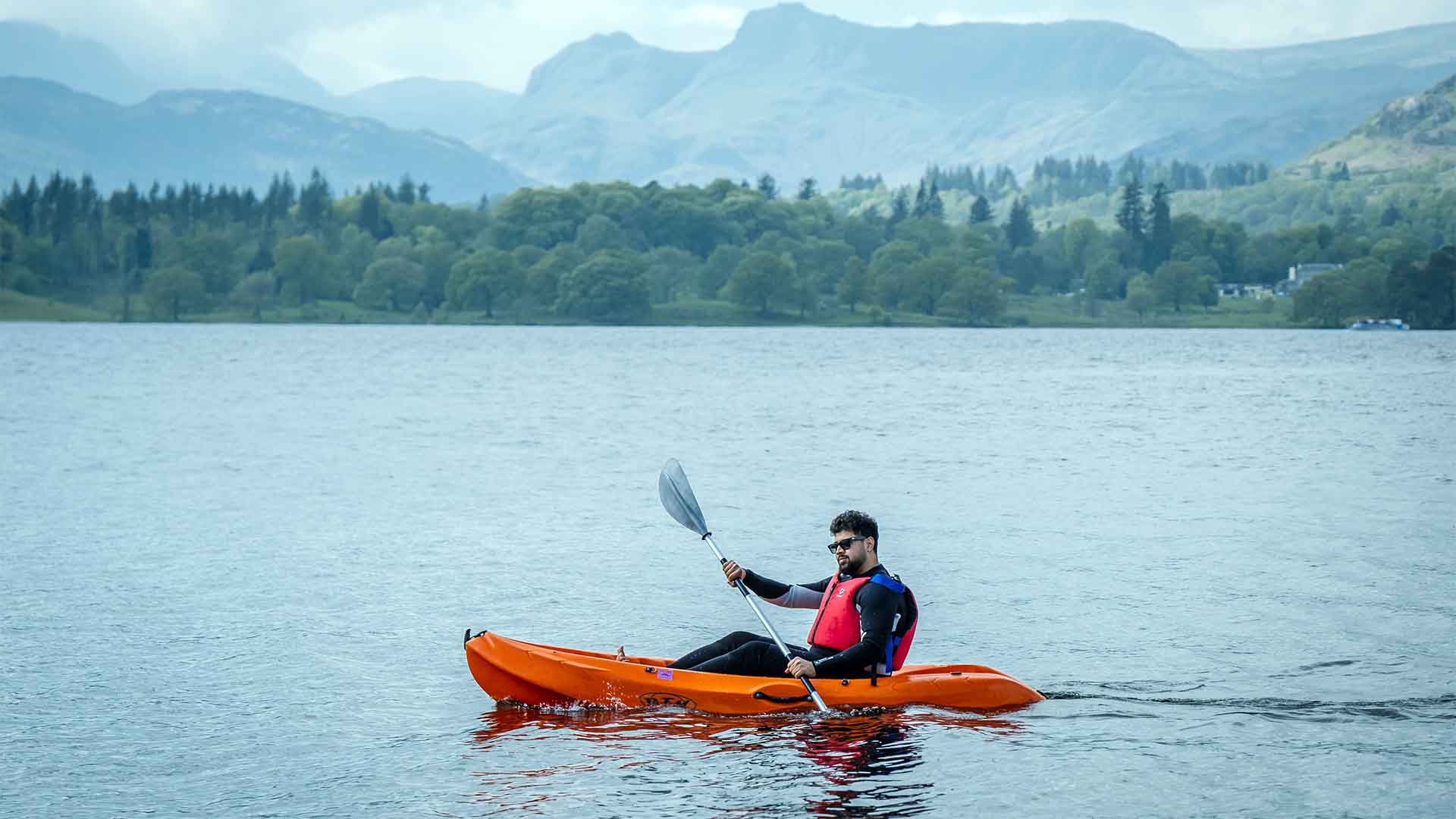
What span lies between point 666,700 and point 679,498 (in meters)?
3.34

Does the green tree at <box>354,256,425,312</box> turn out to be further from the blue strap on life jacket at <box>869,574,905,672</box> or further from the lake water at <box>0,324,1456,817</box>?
the blue strap on life jacket at <box>869,574,905,672</box>

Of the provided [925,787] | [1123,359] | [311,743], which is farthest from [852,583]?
[1123,359]

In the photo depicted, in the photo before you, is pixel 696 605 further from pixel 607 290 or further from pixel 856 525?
pixel 607 290

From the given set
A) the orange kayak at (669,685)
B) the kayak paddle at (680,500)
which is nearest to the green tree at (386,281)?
the kayak paddle at (680,500)

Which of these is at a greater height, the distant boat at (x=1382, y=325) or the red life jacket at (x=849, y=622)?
the distant boat at (x=1382, y=325)

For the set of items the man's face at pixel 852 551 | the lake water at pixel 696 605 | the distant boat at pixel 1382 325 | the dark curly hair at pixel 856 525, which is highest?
the distant boat at pixel 1382 325

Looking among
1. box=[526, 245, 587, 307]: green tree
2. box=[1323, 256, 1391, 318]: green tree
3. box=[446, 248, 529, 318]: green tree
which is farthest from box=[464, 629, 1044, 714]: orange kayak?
box=[1323, 256, 1391, 318]: green tree

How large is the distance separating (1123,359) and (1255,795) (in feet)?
377

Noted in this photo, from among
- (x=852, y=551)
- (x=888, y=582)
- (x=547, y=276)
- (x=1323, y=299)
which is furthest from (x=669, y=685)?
(x=1323, y=299)

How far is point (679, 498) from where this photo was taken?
17625 millimetres

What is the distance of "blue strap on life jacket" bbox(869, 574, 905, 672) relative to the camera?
14195 millimetres

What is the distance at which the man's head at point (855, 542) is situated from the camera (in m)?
14.1

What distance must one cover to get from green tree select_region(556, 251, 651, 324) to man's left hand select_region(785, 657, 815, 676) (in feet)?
586

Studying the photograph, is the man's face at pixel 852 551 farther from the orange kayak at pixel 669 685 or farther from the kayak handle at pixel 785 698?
the kayak handle at pixel 785 698
